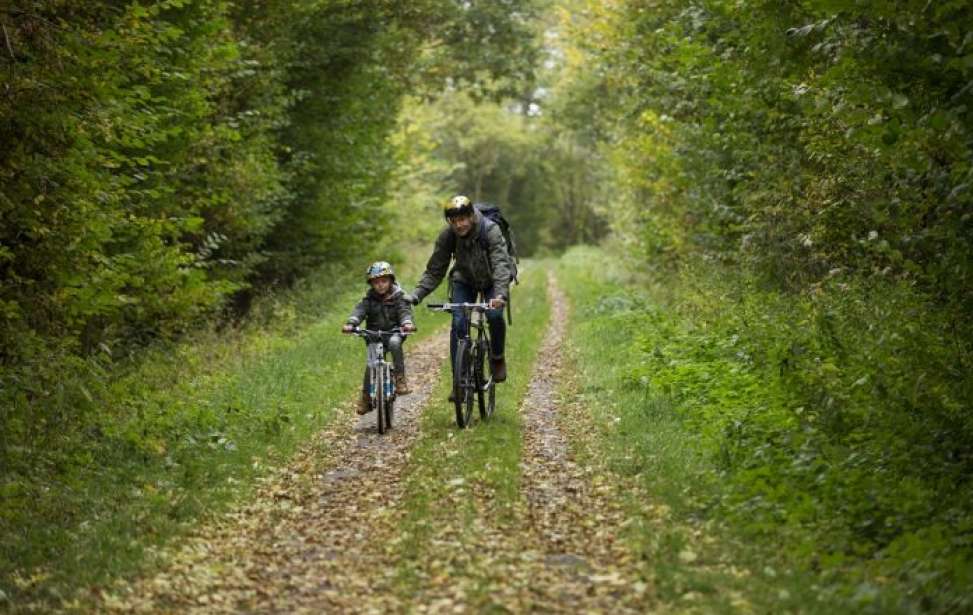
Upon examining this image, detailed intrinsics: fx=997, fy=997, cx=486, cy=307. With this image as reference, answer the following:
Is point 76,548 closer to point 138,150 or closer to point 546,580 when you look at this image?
point 546,580

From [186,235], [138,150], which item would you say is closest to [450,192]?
[186,235]

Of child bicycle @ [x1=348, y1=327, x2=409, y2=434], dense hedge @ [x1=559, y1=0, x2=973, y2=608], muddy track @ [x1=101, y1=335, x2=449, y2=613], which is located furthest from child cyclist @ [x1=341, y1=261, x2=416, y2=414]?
dense hedge @ [x1=559, y1=0, x2=973, y2=608]

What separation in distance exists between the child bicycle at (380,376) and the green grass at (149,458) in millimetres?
785

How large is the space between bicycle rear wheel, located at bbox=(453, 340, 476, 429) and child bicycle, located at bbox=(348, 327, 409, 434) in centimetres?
72

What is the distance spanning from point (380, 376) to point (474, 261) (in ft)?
5.41

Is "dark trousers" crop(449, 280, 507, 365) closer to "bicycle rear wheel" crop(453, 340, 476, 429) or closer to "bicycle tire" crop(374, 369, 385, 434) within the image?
"bicycle rear wheel" crop(453, 340, 476, 429)

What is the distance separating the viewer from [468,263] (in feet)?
36.7

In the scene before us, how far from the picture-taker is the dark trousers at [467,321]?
1098 centimetres

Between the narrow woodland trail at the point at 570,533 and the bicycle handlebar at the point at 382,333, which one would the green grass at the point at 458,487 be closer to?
the narrow woodland trail at the point at 570,533

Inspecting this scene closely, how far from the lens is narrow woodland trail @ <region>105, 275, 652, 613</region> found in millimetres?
6125

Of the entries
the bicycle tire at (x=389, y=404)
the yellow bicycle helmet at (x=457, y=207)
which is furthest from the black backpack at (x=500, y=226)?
the bicycle tire at (x=389, y=404)

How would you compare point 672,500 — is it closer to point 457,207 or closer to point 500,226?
point 457,207

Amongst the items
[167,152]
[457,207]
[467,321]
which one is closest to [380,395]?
[467,321]

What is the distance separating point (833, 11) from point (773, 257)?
24.1 ft
